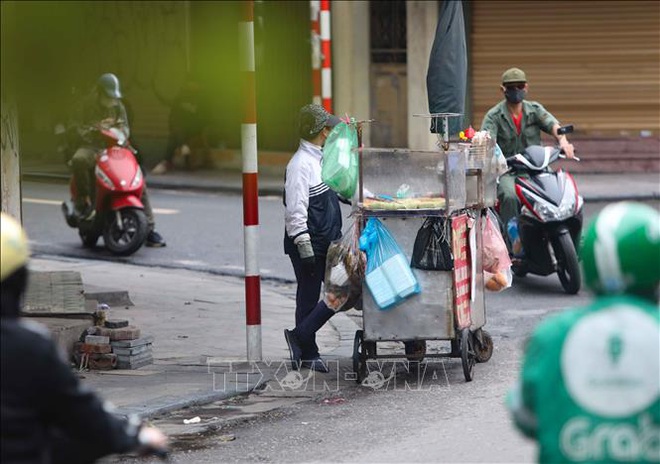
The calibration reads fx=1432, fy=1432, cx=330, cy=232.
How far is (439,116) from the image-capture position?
28.3 ft

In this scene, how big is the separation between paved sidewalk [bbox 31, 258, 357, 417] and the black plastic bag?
125 centimetres

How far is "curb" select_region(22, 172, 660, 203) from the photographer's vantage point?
57.6 feet

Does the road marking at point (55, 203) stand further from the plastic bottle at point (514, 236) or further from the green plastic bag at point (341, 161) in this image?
the green plastic bag at point (341, 161)

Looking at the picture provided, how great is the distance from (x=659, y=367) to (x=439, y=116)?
5225 millimetres

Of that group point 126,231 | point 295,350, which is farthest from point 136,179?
point 295,350

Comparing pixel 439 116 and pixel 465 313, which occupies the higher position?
pixel 439 116

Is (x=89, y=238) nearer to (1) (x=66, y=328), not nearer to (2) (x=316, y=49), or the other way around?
(1) (x=66, y=328)

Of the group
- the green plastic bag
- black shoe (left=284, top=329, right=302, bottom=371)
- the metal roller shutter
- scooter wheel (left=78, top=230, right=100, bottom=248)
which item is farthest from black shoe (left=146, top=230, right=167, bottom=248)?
the metal roller shutter

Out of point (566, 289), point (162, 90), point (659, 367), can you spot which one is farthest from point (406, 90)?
point (659, 367)

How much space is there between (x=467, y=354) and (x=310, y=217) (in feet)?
4.16

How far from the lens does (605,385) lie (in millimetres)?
3512

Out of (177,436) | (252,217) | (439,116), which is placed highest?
(439,116)

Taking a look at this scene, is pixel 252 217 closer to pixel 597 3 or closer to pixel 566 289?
pixel 566 289

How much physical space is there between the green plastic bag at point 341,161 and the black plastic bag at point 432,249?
478mm
